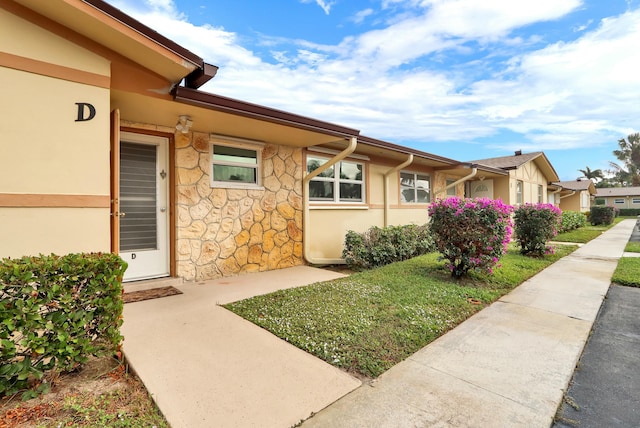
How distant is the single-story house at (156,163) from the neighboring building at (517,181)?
18.1 feet

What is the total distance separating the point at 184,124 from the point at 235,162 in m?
1.36

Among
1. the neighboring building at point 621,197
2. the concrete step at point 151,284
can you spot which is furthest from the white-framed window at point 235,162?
the neighboring building at point 621,197

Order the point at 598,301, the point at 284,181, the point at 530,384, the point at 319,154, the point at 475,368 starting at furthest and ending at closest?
the point at 319,154 → the point at 284,181 → the point at 598,301 → the point at 475,368 → the point at 530,384

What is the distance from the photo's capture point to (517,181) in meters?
14.9

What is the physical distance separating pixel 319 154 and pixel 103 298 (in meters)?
5.82

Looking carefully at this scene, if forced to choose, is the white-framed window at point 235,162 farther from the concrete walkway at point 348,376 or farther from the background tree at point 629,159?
the background tree at point 629,159

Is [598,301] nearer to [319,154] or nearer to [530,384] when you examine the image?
[530,384]

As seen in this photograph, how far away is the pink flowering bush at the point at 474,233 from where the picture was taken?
526cm

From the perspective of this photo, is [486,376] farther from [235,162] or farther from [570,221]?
[570,221]

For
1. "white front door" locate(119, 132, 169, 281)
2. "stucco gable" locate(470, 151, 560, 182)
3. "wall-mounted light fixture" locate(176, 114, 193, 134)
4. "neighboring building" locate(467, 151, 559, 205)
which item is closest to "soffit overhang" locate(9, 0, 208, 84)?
"wall-mounted light fixture" locate(176, 114, 193, 134)

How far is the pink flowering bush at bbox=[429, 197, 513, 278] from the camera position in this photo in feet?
17.3

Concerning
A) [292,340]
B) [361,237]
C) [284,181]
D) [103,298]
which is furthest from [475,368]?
[284,181]

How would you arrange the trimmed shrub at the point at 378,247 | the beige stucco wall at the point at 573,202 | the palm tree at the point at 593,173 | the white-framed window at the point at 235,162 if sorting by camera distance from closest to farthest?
the white-framed window at the point at 235,162
the trimmed shrub at the point at 378,247
the beige stucco wall at the point at 573,202
the palm tree at the point at 593,173

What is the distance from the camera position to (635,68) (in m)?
10.2
